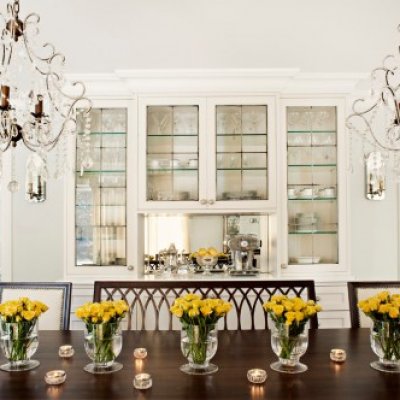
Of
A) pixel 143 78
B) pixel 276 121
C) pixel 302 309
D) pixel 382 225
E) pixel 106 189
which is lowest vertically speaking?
pixel 302 309

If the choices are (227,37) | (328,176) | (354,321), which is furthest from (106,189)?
(354,321)

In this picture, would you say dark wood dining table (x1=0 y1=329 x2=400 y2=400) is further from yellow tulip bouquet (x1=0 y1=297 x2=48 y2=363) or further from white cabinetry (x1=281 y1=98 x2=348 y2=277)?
white cabinetry (x1=281 y1=98 x2=348 y2=277)

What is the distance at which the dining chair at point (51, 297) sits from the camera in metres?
2.25

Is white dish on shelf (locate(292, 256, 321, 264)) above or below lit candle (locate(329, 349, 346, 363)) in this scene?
above

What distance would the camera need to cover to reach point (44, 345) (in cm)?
188

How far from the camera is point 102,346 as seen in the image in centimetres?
157

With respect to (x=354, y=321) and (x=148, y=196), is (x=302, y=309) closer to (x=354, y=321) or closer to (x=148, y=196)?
(x=354, y=321)

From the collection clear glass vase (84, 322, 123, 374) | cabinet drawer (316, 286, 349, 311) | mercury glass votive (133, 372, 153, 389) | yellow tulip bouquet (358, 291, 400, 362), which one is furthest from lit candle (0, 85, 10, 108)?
cabinet drawer (316, 286, 349, 311)

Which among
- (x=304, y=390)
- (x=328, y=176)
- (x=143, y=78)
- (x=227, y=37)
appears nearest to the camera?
(x=304, y=390)

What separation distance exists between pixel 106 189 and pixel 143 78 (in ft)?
2.84

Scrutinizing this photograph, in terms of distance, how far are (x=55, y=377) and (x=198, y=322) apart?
0.49m

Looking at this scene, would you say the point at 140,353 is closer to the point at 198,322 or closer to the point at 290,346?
the point at 198,322

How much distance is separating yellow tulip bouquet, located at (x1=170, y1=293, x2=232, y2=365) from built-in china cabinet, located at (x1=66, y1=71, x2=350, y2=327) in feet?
5.88

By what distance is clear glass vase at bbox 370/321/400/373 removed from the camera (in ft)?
5.12
